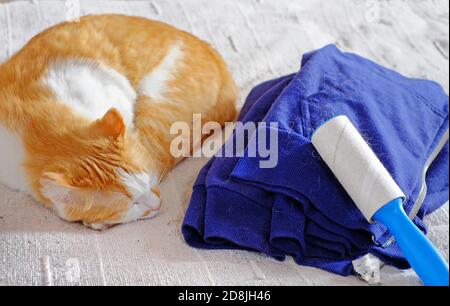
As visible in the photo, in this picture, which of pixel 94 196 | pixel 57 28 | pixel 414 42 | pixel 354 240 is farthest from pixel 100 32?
pixel 414 42

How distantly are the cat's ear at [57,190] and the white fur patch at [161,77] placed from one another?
→ 1.07 feet

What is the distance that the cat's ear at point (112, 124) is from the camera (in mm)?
1053

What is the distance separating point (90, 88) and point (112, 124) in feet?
0.64

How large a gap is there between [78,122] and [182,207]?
0.27 meters

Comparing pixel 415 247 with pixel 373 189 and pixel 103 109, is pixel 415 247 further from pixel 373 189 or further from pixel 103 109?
pixel 103 109

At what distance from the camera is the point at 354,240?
1.00 metres

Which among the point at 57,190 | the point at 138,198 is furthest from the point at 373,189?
the point at 57,190

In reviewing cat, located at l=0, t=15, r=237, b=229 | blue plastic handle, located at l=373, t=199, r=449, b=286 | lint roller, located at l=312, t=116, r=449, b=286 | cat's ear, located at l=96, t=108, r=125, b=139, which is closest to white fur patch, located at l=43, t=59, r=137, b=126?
cat, located at l=0, t=15, r=237, b=229

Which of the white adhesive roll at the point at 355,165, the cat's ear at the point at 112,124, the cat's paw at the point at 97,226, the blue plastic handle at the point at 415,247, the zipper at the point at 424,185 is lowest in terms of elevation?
the cat's paw at the point at 97,226

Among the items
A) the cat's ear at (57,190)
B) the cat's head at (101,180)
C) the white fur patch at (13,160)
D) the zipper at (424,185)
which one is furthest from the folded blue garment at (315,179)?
the white fur patch at (13,160)

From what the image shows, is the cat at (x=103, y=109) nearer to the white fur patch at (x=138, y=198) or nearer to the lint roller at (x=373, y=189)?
the white fur patch at (x=138, y=198)

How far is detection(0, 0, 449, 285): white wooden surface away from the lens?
966 millimetres

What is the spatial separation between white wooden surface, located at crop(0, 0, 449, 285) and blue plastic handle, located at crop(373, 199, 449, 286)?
0.11m

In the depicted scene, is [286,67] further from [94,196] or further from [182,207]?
[94,196]
